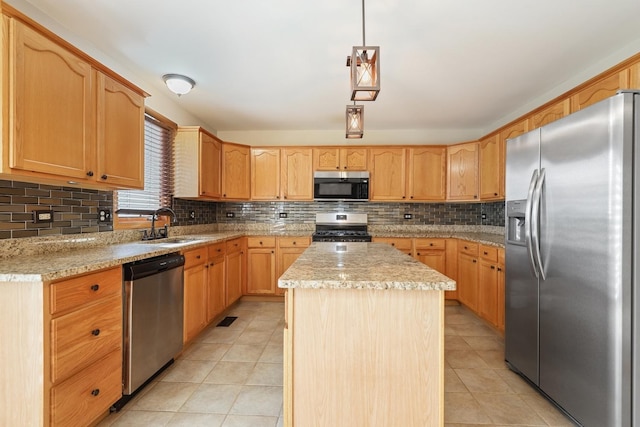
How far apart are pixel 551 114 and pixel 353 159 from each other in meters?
2.25

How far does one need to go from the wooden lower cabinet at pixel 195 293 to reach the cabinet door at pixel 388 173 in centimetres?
246

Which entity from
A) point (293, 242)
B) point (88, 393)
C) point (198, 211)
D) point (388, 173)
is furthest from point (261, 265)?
point (88, 393)

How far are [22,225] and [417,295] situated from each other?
2.28m

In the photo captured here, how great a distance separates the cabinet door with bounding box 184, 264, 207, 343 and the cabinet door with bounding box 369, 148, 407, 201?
8.23ft

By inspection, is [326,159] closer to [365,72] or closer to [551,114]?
[551,114]

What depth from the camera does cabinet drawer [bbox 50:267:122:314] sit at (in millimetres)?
1328

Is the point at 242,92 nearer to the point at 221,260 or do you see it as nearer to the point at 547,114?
the point at 221,260

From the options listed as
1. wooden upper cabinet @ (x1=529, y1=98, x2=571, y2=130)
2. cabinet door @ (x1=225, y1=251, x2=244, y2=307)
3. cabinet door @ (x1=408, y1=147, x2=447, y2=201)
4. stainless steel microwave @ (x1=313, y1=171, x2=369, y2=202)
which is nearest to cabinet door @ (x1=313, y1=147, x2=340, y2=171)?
stainless steel microwave @ (x1=313, y1=171, x2=369, y2=202)

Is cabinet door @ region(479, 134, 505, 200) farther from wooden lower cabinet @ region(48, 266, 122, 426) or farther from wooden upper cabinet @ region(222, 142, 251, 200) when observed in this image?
wooden lower cabinet @ region(48, 266, 122, 426)

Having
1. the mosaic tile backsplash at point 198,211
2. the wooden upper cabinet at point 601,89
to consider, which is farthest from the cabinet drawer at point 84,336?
the wooden upper cabinet at point 601,89

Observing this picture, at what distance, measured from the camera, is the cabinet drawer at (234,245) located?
341cm

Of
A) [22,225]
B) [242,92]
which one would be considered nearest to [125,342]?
[22,225]

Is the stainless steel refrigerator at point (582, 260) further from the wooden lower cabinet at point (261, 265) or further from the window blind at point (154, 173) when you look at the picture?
the window blind at point (154, 173)

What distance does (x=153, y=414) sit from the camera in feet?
5.64
